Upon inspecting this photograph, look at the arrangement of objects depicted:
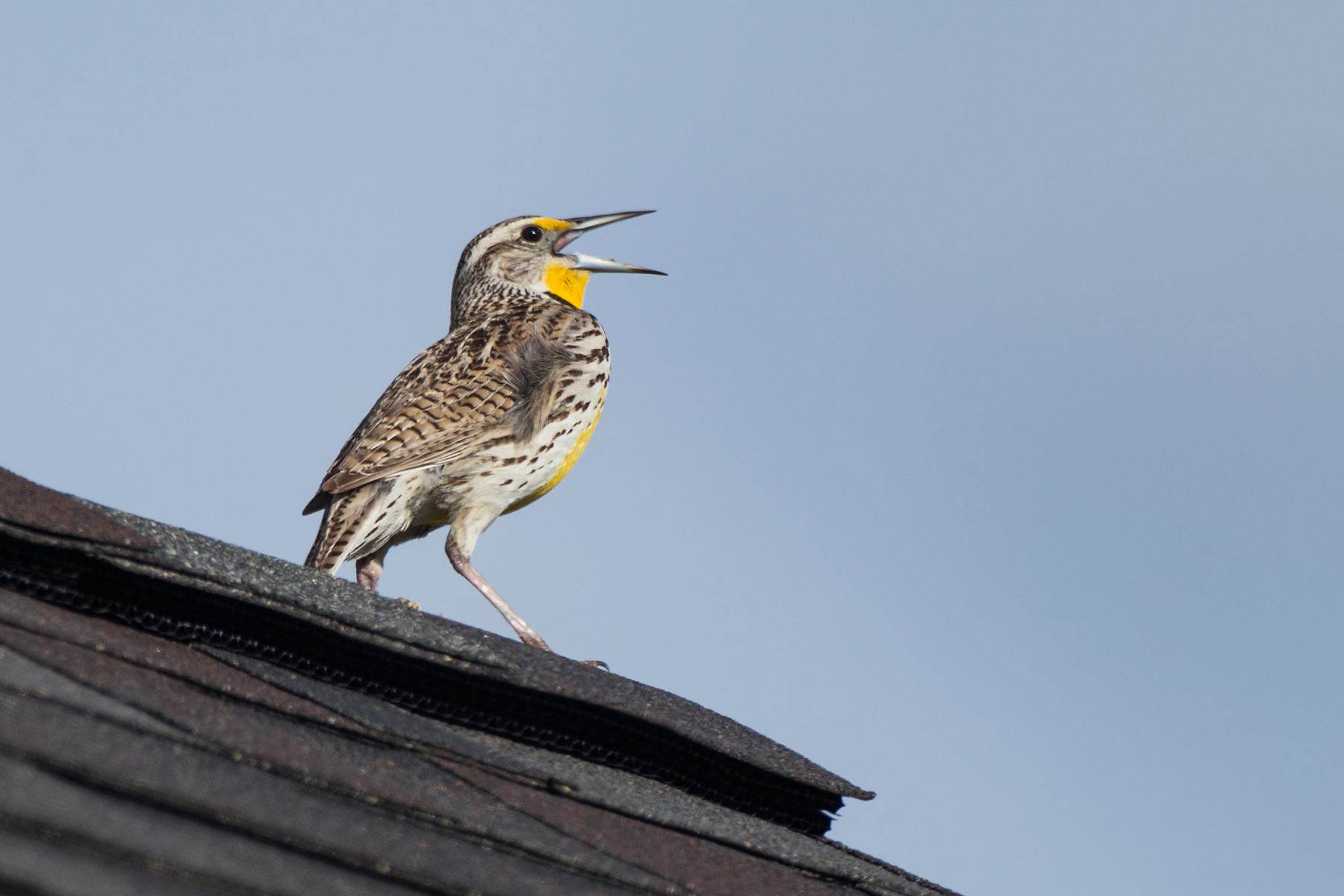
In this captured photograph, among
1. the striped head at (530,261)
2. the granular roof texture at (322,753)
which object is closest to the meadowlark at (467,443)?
the striped head at (530,261)

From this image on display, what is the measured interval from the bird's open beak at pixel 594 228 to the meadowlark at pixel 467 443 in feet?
2.02

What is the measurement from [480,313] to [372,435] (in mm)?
1773

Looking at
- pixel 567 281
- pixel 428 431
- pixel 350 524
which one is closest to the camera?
pixel 350 524

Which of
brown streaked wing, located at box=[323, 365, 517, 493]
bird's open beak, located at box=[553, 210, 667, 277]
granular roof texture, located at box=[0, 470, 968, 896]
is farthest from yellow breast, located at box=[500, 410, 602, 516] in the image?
granular roof texture, located at box=[0, 470, 968, 896]

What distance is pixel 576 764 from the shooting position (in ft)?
9.59

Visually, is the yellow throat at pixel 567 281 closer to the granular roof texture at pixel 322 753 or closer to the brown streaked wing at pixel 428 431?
the brown streaked wing at pixel 428 431

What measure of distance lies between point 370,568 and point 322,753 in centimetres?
414

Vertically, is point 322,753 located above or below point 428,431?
A: below

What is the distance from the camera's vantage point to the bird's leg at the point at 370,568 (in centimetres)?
619

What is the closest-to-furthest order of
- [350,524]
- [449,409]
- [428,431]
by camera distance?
[350,524] < [428,431] < [449,409]

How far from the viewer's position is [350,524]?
5715 millimetres

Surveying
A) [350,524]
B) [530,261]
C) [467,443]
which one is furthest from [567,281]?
[350,524]

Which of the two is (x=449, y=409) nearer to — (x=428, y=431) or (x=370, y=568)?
(x=428, y=431)

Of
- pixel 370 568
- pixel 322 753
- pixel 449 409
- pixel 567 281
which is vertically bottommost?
pixel 322 753
